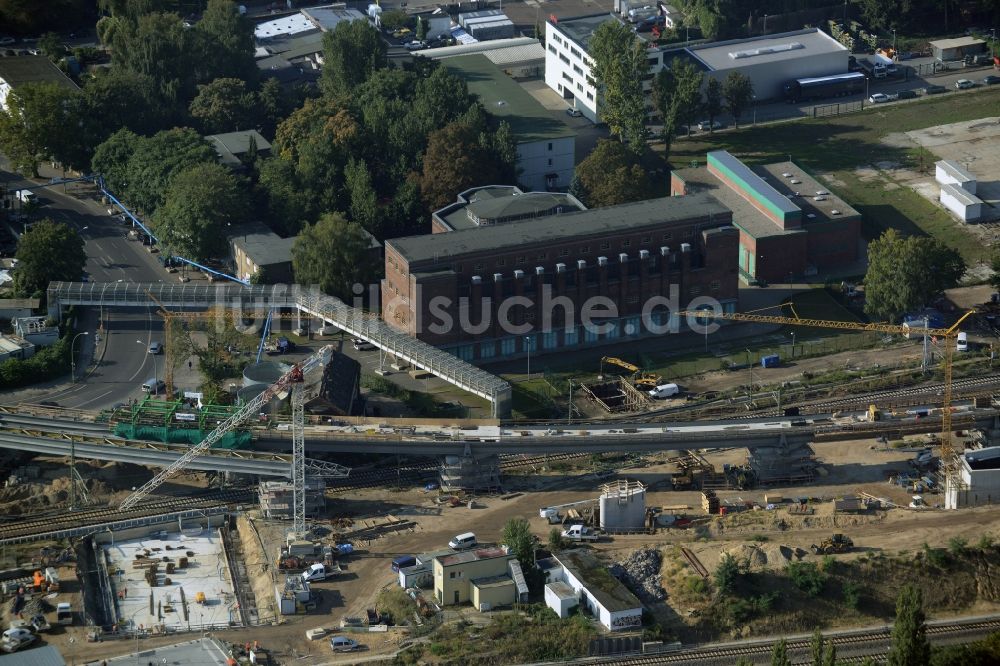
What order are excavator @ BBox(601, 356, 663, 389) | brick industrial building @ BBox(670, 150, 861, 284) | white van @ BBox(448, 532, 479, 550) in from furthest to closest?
brick industrial building @ BBox(670, 150, 861, 284), excavator @ BBox(601, 356, 663, 389), white van @ BBox(448, 532, 479, 550)

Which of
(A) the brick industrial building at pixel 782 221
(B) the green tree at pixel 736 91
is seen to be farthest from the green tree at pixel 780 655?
(B) the green tree at pixel 736 91

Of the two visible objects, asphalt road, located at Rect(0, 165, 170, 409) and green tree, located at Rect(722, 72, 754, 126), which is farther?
green tree, located at Rect(722, 72, 754, 126)

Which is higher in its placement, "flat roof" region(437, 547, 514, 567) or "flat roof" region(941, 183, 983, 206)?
"flat roof" region(941, 183, 983, 206)

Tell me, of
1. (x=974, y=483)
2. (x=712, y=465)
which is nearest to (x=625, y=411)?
(x=712, y=465)

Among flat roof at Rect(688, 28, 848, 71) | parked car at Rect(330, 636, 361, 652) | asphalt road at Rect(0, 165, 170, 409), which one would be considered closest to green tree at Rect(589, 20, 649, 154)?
flat roof at Rect(688, 28, 848, 71)

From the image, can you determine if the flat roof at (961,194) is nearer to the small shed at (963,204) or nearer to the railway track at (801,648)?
the small shed at (963,204)

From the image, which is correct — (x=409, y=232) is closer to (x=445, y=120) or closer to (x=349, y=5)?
(x=445, y=120)

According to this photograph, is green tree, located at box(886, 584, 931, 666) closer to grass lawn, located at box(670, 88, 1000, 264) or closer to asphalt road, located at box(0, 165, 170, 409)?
grass lawn, located at box(670, 88, 1000, 264)
